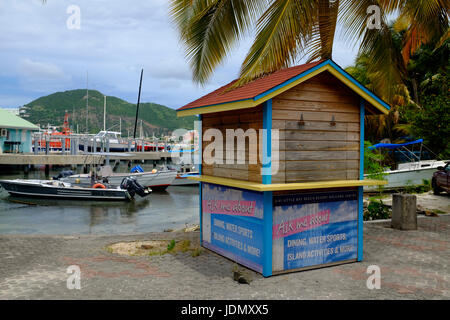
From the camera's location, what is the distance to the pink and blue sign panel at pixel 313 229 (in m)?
7.47

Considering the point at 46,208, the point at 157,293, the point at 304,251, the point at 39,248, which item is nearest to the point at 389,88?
the point at 304,251

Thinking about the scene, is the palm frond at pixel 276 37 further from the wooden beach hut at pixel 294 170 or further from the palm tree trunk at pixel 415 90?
the palm tree trunk at pixel 415 90

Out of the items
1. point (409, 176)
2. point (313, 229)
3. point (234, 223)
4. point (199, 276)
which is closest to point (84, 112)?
point (409, 176)

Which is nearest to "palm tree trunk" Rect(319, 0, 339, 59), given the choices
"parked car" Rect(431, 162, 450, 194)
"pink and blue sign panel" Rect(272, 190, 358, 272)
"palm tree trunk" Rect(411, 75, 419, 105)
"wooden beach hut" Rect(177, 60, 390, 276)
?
"wooden beach hut" Rect(177, 60, 390, 276)

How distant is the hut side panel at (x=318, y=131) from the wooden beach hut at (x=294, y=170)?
0.02 m

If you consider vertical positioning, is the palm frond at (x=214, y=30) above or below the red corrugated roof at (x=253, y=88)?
above

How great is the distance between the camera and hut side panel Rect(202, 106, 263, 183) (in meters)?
7.41

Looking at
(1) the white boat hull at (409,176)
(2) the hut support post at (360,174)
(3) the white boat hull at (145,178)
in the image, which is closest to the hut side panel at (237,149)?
(2) the hut support post at (360,174)

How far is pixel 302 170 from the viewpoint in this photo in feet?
24.8

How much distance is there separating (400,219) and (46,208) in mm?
19405

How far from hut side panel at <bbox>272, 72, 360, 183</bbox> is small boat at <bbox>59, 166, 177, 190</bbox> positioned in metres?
22.1

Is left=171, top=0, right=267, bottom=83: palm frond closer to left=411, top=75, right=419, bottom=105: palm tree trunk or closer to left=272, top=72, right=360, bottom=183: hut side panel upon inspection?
left=272, top=72, right=360, bottom=183: hut side panel

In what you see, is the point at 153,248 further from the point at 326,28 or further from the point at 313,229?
the point at 326,28

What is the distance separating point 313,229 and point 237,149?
2.06m
